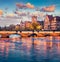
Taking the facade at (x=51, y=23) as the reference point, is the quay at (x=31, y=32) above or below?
below

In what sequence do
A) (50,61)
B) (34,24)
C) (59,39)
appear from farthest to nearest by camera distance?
1. (59,39)
2. (34,24)
3. (50,61)

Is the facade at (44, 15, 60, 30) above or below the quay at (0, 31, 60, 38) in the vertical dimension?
above

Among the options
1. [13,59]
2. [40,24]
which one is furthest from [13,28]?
[13,59]

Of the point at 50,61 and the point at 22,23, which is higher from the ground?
the point at 22,23

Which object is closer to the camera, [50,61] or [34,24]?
[50,61]

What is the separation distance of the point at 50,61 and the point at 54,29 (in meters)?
12.0

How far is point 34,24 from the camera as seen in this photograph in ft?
64.4

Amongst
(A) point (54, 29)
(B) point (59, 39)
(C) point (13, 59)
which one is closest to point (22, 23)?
(A) point (54, 29)

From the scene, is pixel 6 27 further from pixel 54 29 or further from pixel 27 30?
pixel 54 29

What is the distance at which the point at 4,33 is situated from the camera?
68.1 ft

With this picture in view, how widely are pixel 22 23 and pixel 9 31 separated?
1.42 meters

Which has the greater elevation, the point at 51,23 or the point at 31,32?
the point at 51,23

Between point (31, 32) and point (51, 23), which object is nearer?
point (31, 32)

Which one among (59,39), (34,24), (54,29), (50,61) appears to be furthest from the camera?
(59,39)
